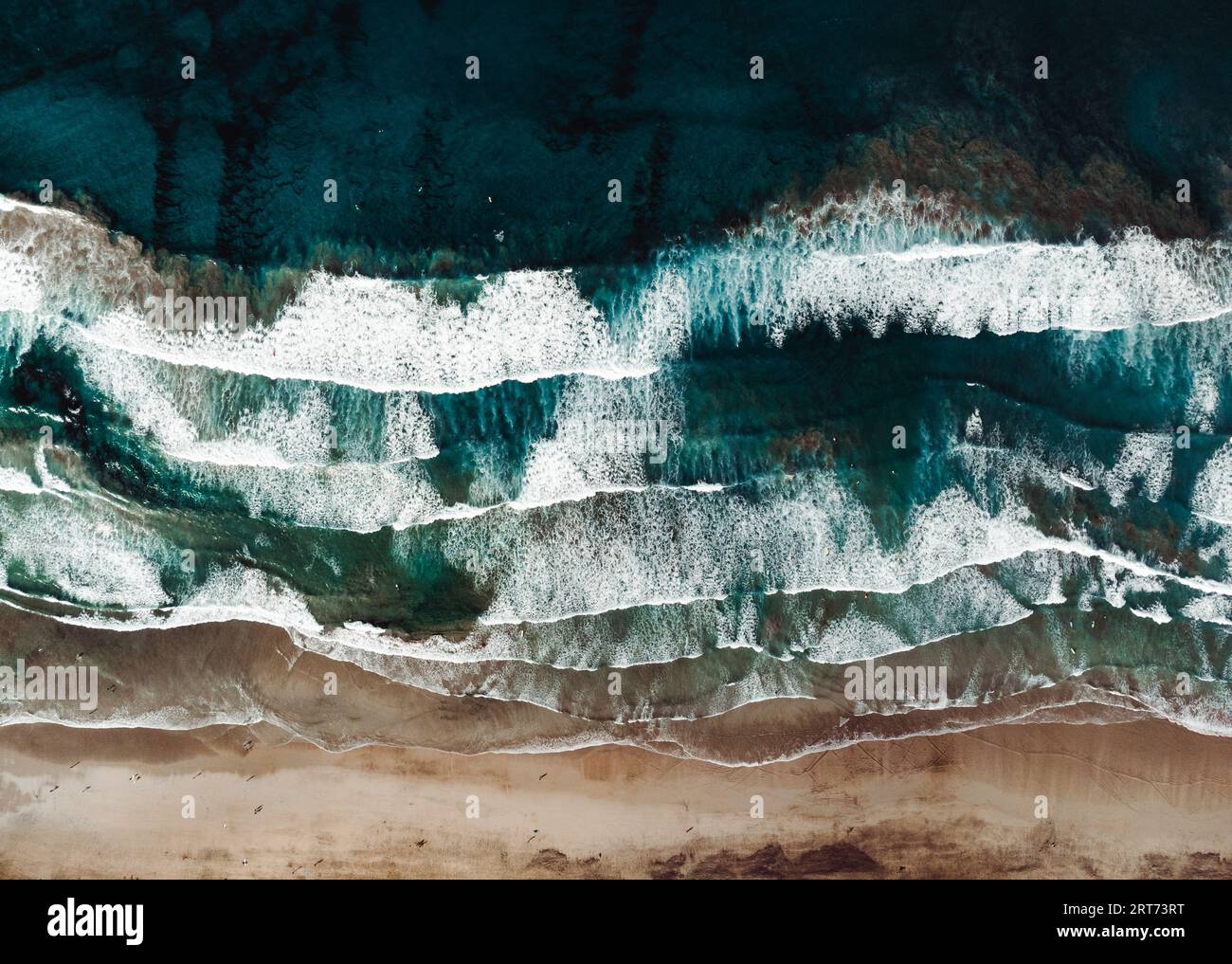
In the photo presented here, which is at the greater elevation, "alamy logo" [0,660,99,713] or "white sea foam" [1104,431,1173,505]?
"white sea foam" [1104,431,1173,505]

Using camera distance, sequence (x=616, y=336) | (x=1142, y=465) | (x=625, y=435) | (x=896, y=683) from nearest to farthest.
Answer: (x=616, y=336), (x=625, y=435), (x=1142, y=465), (x=896, y=683)

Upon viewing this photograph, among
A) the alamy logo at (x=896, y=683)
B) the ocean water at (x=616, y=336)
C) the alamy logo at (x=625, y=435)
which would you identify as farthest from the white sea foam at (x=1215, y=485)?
the alamy logo at (x=625, y=435)

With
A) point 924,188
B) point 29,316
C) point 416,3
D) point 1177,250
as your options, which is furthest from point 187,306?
point 1177,250

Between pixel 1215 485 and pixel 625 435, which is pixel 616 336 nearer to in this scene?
pixel 625 435
